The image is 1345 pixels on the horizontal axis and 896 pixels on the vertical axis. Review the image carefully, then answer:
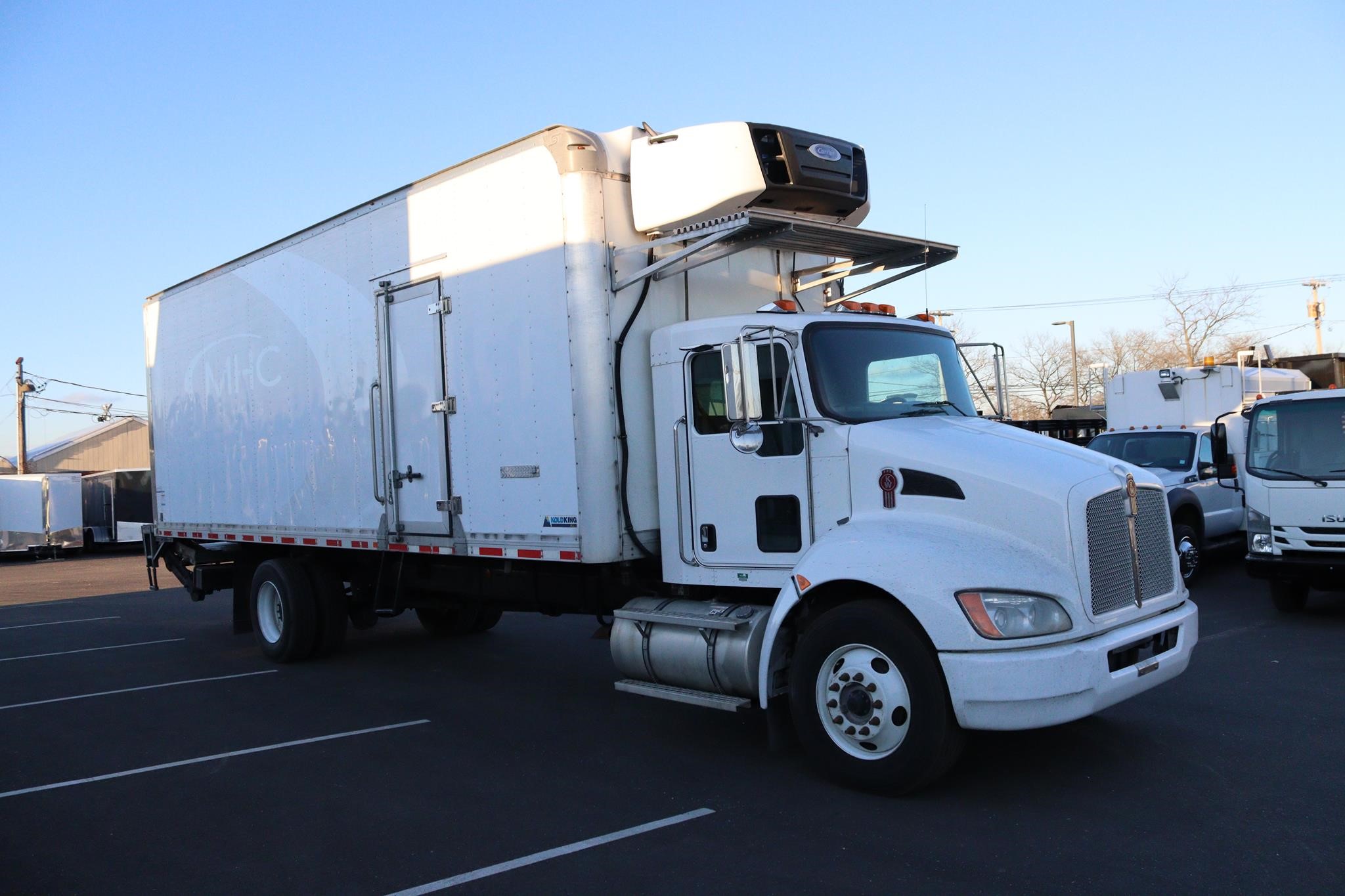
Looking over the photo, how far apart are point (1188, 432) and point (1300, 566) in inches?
191

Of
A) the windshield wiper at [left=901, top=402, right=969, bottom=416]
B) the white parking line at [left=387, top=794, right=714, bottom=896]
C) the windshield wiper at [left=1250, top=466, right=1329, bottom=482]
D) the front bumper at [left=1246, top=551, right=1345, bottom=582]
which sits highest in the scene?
the windshield wiper at [left=901, top=402, right=969, bottom=416]

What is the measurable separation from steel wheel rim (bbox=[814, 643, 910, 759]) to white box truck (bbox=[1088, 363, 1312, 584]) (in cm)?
881

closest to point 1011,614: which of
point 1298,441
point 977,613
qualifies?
point 977,613

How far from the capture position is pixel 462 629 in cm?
1180

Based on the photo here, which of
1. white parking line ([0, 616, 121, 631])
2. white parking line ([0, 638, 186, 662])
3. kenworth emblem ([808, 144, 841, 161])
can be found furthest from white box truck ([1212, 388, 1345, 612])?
white parking line ([0, 616, 121, 631])

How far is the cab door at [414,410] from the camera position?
8.13m

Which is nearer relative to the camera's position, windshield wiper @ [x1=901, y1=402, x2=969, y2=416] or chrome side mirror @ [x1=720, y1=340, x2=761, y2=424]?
chrome side mirror @ [x1=720, y1=340, x2=761, y2=424]

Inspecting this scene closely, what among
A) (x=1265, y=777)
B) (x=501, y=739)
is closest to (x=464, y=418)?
(x=501, y=739)

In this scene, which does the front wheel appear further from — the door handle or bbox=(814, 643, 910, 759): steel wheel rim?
the door handle

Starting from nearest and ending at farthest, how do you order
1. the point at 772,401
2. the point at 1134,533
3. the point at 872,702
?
the point at 872,702 < the point at 1134,533 < the point at 772,401

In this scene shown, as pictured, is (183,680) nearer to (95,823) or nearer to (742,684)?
(95,823)

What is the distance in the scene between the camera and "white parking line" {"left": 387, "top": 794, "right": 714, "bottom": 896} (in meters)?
4.60

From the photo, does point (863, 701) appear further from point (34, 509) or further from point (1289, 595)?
point (34, 509)

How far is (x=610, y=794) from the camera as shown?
19.1ft
